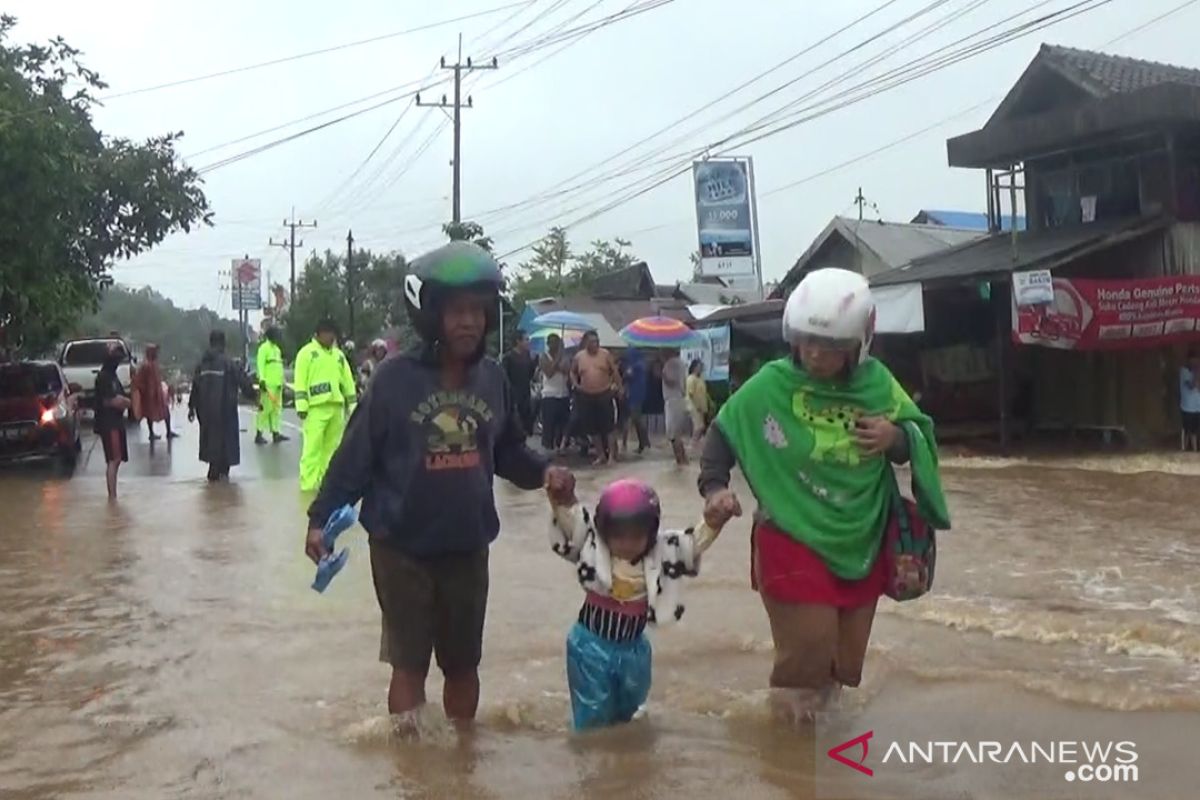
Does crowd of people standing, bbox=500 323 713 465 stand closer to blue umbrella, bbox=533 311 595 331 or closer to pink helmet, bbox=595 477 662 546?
blue umbrella, bbox=533 311 595 331

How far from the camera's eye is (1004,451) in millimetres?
18594

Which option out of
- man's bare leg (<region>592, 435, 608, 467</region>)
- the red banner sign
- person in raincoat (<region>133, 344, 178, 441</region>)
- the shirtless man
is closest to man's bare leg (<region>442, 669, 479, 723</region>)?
the shirtless man

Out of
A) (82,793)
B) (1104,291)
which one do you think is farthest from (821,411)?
(1104,291)

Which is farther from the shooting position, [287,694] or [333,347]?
[333,347]

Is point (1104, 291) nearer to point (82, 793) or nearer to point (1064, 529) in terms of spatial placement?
point (1064, 529)

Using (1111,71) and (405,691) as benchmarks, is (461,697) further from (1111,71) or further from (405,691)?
(1111,71)

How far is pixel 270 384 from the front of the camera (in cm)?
2028

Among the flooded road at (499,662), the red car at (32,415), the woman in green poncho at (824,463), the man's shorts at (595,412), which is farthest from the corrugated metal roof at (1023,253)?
the woman in green poncho at (824,463)

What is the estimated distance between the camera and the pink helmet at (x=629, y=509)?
16.1 ft

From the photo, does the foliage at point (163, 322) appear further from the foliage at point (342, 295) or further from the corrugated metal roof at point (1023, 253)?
the corrugated metal roof at point (1023, 253)

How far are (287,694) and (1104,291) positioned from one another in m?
14.2

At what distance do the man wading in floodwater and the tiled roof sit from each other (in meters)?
16.4

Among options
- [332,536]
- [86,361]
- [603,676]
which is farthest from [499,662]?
[86,361]

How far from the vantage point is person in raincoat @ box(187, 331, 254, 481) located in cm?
1548
